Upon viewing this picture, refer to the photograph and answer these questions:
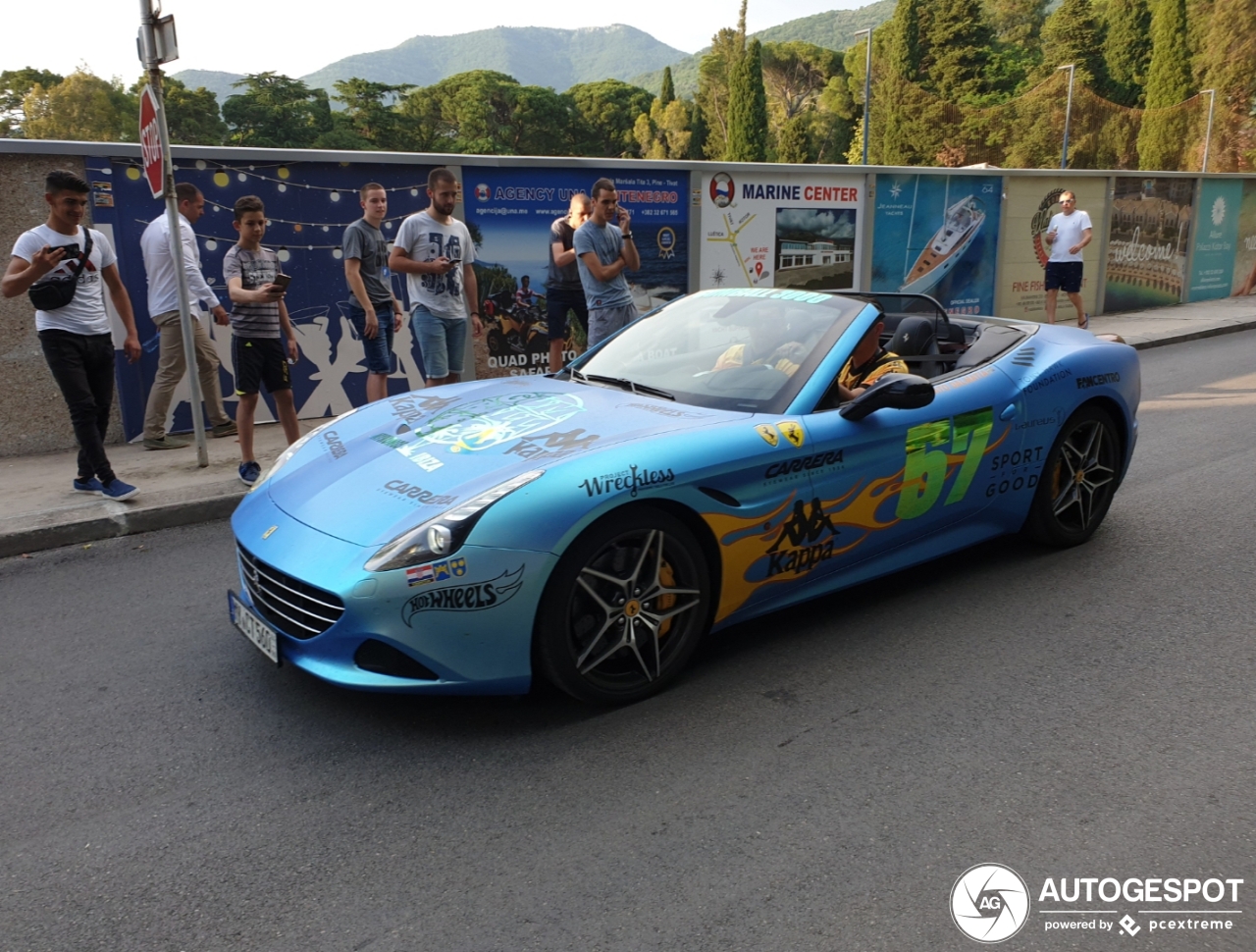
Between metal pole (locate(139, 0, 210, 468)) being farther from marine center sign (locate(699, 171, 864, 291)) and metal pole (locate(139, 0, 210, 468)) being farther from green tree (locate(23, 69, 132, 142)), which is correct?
green tree (locate(23, 69, 132, 142))

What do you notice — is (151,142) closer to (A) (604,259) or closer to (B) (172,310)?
(B) (172,310)

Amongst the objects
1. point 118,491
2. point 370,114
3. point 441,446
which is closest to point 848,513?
point 441,446

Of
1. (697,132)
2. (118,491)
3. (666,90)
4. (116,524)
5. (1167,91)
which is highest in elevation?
(666,90)

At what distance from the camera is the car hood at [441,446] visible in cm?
316

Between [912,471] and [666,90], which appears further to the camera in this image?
[666,90]

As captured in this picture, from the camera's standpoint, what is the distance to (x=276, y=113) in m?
78.6

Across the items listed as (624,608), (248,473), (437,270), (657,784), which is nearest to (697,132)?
(437,270)

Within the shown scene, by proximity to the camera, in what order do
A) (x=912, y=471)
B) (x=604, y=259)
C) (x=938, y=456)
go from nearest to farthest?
(x=912, y=471) → (x=938, y=456) → (x=604, y=259)

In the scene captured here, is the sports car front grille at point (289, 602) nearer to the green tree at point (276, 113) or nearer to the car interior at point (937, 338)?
the car interior at point (937, 338)

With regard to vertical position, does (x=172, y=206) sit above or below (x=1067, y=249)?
above

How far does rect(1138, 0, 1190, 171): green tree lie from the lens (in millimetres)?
51156

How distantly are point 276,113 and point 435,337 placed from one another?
267 feet

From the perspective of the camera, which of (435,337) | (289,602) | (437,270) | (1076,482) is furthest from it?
(435,337)

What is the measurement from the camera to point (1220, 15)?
52344mm
